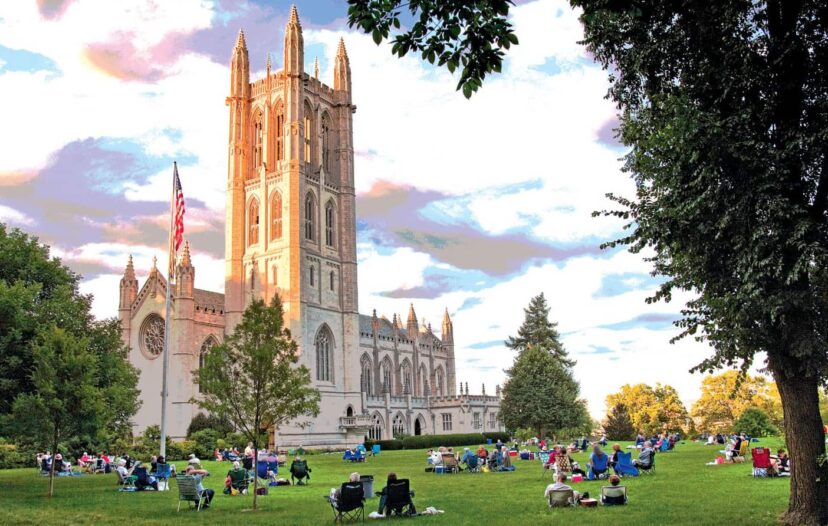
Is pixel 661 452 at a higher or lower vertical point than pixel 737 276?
lower

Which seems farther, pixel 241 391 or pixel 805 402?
pixel 241 391

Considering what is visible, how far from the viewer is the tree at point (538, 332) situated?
60.6m

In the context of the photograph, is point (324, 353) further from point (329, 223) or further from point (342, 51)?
point (342, 51)

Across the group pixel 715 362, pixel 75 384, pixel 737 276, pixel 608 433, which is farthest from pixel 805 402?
pixel 608 433

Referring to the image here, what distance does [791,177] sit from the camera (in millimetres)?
13430

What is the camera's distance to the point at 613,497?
53.0ft

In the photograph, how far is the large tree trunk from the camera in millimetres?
13102

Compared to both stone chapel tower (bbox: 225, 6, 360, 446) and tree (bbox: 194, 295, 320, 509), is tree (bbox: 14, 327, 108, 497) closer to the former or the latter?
tree (bbox: 194, 295, 320, 509)

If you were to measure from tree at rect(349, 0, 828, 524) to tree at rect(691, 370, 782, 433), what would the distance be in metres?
60.7

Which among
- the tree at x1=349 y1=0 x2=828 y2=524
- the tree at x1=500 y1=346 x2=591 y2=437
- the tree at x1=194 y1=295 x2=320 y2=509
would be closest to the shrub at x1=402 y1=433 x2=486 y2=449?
the tree at x1=500 y1=346 x2=591 y2=437

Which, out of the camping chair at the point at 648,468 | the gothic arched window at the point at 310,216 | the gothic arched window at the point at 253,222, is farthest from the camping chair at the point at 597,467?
the gothic arched window at the point at 253,222

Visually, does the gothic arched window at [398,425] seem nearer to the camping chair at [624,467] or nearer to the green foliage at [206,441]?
the green foliage at [206,441]

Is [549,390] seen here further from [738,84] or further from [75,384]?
[738,84]

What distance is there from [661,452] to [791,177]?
28.1 metres
